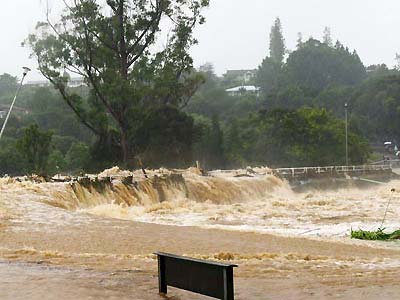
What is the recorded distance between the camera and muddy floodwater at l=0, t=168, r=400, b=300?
7.55 m

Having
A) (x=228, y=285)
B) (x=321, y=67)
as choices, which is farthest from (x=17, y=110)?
(x=228, y=285)

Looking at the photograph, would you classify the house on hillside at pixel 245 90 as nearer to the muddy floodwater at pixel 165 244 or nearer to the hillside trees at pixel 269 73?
the hillside trees at pixel 269 73

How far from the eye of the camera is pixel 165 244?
11867 millimetres

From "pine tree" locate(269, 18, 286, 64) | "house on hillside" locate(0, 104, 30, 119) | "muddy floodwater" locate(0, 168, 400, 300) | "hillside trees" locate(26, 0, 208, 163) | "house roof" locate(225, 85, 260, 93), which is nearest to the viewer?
"muddy floodwater" locate(0, 168, 400, 300)

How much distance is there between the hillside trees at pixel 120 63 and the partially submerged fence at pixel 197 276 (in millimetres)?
29929

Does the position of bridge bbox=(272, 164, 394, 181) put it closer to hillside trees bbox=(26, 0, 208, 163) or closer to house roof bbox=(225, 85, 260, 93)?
hillside trees bbox=(26, 0, 208, 163)

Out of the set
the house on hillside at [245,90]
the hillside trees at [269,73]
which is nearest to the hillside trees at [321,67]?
the hillside trees at [269,73]

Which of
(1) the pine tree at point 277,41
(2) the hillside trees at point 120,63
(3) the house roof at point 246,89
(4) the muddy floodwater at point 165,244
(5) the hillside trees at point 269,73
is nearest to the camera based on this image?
(4) the muddy floodwater at point 165,244

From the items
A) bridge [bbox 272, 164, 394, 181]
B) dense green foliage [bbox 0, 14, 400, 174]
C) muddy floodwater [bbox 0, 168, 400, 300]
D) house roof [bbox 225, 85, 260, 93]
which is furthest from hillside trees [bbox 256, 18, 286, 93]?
muddy floodwater [bbox 0, 168, 400, 300]

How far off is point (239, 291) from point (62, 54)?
3157 cm

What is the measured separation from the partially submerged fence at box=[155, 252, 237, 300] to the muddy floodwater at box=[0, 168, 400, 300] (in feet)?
0.72

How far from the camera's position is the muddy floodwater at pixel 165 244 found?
297 inches

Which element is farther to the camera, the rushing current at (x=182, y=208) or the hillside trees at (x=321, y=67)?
the hillside trees at (x=321, y=67)

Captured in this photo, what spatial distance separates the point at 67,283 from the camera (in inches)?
308
